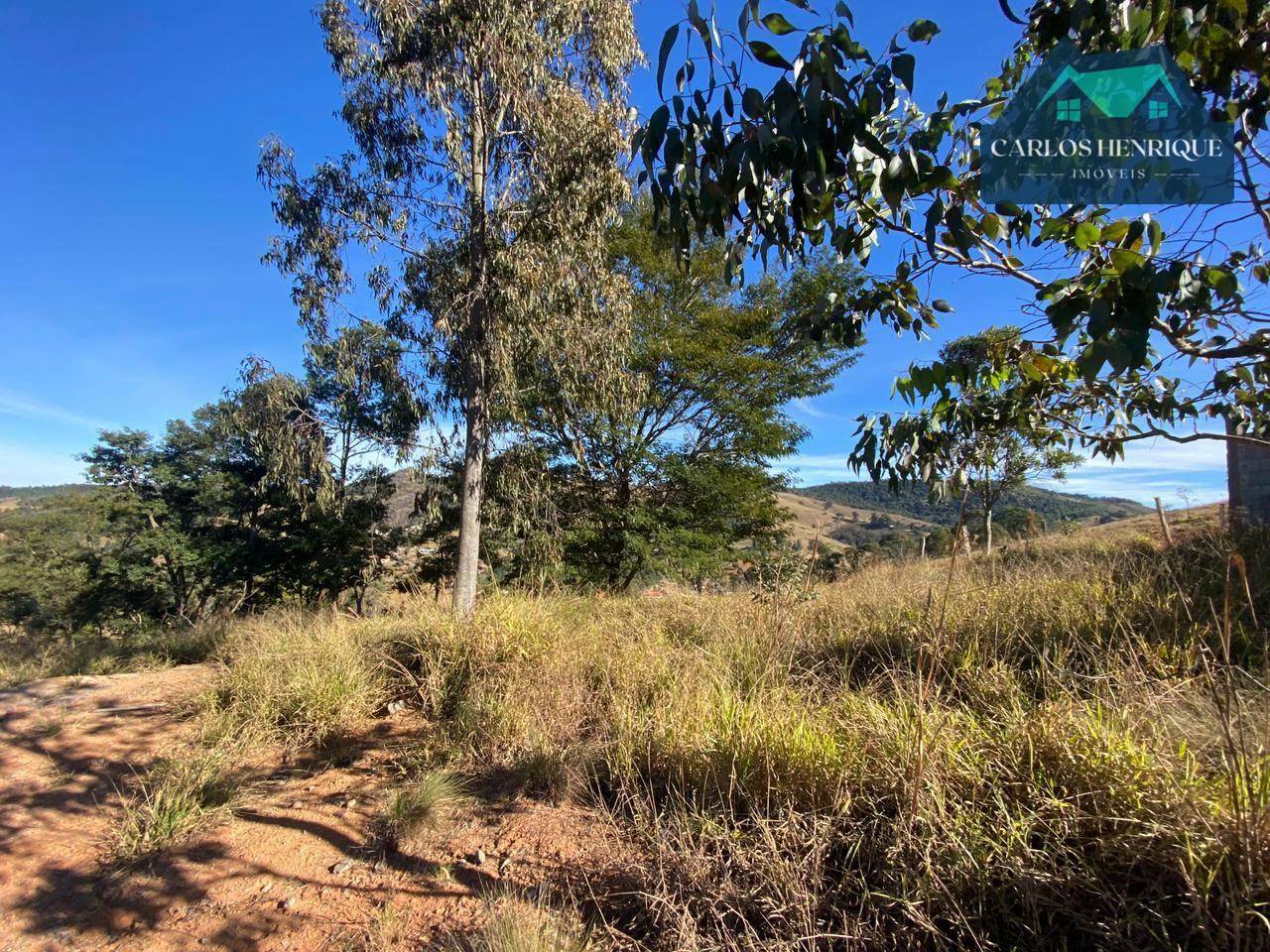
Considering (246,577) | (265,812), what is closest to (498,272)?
(265,812)

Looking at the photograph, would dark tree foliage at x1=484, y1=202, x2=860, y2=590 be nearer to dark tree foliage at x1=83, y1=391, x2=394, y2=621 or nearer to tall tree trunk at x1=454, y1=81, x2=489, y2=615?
tall tree trunk at x1=454, y1=81, x2=489, y2=615

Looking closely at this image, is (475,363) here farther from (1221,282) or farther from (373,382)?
(1221,282)

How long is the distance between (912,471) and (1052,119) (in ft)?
3.50

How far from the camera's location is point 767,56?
1.21m

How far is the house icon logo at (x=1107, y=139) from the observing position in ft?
4.89

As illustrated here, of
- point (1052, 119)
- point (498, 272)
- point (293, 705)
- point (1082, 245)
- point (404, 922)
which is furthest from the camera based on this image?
Answer: point (498, 272)

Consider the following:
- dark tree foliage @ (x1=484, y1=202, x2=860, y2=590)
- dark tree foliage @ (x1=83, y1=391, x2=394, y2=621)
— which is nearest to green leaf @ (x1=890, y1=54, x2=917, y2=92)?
dark tree foliage @ (x1=484, y1=202, x2=860, y2=590)

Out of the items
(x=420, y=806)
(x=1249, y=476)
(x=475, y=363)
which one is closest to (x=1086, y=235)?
(x=420, y=806)

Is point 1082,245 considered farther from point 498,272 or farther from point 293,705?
point 498,272

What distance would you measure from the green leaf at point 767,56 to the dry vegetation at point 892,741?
1442 mm

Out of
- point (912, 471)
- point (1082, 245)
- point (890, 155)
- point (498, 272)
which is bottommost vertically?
point (912, 471)

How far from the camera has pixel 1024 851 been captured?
172cm

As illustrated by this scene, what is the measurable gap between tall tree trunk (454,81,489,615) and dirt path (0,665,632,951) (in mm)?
2969

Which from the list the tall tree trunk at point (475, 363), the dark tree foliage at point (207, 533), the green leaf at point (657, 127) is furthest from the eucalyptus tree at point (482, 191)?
the dark tree foliage at point (207, 533)
